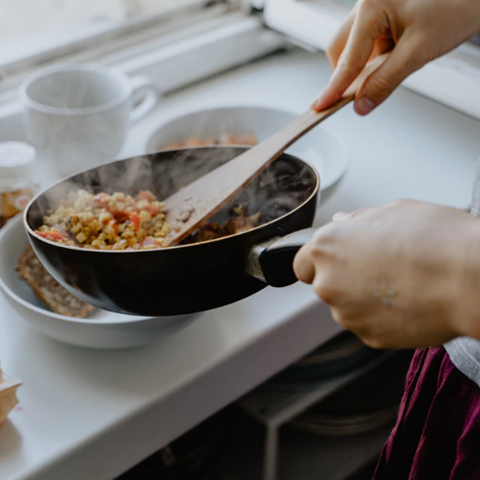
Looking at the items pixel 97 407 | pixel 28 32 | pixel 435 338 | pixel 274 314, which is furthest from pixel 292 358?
pixel 28 32

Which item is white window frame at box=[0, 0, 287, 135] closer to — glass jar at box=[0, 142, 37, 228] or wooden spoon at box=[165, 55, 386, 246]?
glass jar at box=[0, 142, 37, 228]

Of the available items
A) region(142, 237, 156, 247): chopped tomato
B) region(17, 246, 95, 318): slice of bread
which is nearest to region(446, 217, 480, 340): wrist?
region(142, 237, 156, 247): chopped tomato

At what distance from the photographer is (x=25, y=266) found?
77cm

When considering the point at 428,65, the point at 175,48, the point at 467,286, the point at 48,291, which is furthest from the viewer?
the point at 175,48

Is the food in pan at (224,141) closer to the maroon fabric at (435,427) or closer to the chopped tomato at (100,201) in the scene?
the chopped tomato at (100,201)

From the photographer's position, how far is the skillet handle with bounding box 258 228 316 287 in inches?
19.3

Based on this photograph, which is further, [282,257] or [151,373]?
[151,373]

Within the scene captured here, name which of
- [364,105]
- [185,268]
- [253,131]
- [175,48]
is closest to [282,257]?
[185,268]

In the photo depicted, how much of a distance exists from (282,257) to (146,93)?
64 centimetres

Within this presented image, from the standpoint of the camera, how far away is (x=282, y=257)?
505mm

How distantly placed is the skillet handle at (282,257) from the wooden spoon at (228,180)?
14 centimetres

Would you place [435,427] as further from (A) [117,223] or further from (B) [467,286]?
(A) [117,223]

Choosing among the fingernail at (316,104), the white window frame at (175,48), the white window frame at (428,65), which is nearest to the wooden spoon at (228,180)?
the fingernail at (316,104)

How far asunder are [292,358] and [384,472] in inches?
7.1
